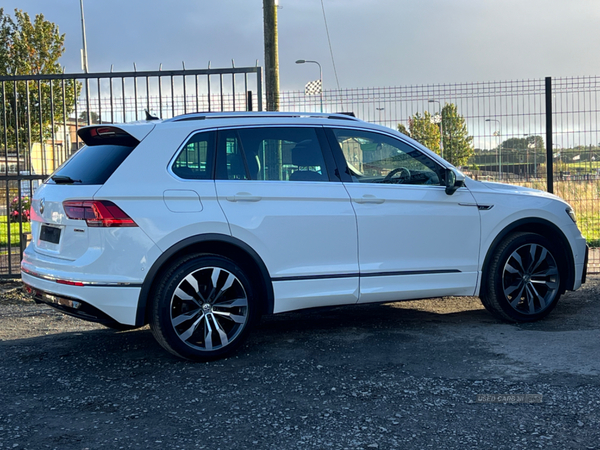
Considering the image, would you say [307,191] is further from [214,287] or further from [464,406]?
[464,406]

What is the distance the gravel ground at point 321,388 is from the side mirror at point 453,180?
1239 millimetres

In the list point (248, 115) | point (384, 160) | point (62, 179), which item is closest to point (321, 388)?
point (384, 160)

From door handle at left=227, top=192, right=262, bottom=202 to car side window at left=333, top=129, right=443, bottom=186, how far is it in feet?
2.93

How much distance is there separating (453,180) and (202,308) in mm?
2369

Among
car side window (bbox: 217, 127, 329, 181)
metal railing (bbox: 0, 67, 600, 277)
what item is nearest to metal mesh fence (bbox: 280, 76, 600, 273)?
metal railing (bbox: 0, 67, 600, 277)

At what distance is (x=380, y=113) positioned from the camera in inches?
381

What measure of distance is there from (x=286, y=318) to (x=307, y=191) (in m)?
1.93

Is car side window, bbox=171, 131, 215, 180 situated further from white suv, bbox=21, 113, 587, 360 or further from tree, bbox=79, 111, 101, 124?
tree, bbox=79, 111, 101, 124

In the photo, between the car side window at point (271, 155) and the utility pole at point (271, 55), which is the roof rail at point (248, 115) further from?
the utility pole at point (271, 55)

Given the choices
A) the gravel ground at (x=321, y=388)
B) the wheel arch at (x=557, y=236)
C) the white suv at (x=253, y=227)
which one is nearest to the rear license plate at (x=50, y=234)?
the white suv at (x=253, y=227)

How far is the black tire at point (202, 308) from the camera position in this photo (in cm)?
486

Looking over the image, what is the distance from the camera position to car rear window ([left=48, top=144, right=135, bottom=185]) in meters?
4.90

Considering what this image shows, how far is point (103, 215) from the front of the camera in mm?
4719

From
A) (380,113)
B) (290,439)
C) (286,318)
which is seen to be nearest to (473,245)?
(286,318)
